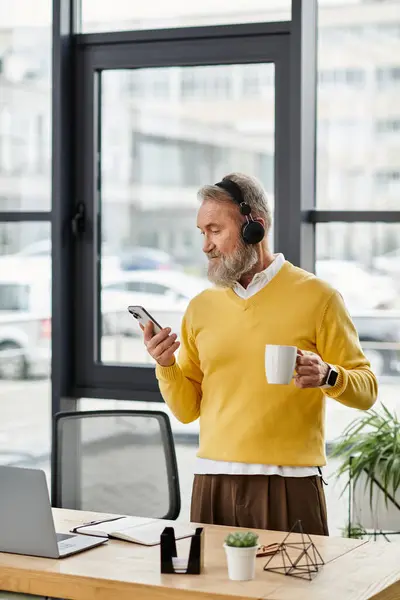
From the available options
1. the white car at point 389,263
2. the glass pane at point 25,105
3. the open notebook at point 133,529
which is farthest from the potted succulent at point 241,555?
the glass pane at point 25,105

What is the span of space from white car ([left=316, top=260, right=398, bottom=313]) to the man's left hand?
1.23 meters

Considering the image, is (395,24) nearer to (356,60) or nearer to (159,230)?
(356,60)

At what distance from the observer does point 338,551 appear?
2.55 metres

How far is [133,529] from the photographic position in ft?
9.03

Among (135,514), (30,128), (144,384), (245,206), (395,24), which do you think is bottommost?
(135,514)

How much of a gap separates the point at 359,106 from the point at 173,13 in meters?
0.87

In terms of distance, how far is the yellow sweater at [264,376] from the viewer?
306 centimetres

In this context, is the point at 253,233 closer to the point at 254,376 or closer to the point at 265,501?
the point at 254,376

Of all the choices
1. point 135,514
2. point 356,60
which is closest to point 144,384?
point 135,514

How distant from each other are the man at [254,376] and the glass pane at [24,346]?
1368 millimetres

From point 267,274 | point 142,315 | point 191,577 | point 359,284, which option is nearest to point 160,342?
point 142,315

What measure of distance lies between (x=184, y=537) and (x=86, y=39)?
7.87 feet

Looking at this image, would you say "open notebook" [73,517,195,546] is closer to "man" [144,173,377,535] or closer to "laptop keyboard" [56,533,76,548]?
"laptop keyboard" [56,533,76,548]

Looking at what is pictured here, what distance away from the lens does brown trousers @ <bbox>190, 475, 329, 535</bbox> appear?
3062 mm
